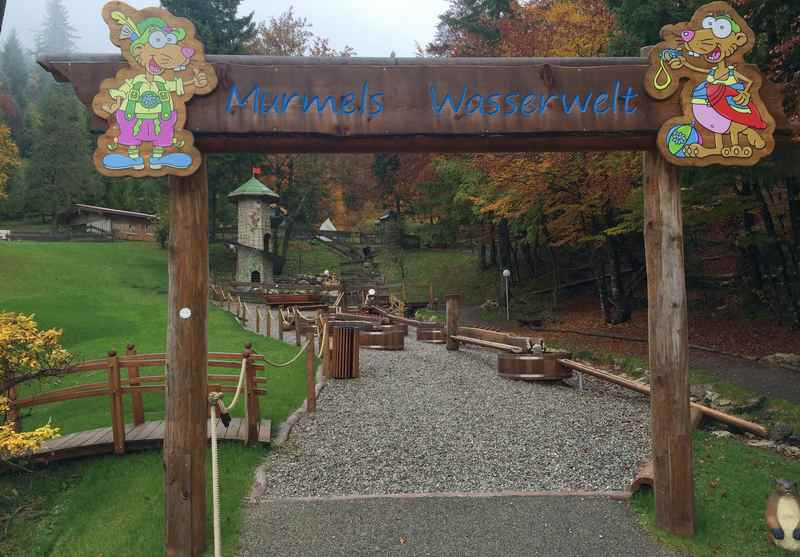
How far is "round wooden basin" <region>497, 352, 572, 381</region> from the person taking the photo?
10906 millimetres

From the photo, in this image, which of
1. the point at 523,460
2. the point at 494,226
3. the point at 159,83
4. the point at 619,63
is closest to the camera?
the point at 159,83

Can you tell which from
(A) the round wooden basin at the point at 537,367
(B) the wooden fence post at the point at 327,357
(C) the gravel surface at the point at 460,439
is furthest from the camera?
A: (B) the wooden fence post at the point at 327,357

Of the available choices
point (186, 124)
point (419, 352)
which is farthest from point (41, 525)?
point (419, 352)

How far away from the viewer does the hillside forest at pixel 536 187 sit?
1261cm

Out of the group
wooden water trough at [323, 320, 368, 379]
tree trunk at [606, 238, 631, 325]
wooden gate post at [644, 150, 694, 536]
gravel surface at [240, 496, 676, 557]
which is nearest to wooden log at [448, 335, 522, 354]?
wooden water trough at [323, 320, 368, 379]

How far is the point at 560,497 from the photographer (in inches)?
215

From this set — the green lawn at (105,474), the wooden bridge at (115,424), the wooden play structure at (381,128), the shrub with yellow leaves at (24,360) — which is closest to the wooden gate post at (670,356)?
the wooden play structure at (381,128)

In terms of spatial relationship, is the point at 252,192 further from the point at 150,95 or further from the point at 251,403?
the point at 150,95

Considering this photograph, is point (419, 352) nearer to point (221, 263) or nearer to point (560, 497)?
point (560, 497)

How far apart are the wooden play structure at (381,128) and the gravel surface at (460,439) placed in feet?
5.15

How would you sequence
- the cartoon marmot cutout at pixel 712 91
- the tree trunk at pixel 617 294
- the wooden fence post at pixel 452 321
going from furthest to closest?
the tree trunk at pixel 617 294 < the wooden fence post at pixel 452 321 < the cartoon marmot cutout at pixel 712 91

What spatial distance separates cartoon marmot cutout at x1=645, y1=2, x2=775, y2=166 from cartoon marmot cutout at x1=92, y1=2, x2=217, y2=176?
3.69m

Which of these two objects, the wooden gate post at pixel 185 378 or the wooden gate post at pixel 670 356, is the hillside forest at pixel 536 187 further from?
the wooden gate post at pixel 185 378

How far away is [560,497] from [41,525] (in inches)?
216
